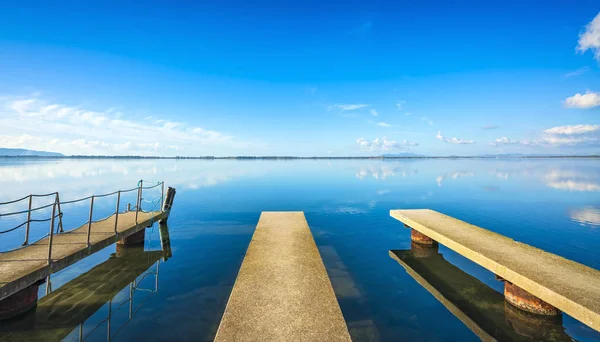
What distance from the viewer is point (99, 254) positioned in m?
12.8

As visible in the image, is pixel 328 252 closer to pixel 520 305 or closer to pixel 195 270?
pixel 195 270

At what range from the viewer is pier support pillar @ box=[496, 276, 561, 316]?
7.38 m

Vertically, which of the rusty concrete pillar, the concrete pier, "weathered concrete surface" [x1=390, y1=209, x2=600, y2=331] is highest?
"weathered concrete surface" [x1=390, y1=209, x2=600, y2=331]

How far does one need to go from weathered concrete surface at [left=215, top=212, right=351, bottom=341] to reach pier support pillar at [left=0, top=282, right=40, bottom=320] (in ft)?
18.5

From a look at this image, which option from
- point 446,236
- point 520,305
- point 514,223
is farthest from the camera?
point 514,223

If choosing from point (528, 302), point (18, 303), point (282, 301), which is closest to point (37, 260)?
point (18, 303)

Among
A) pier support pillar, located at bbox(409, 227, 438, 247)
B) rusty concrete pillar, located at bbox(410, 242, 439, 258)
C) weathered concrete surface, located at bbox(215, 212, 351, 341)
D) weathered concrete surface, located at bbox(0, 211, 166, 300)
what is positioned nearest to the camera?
weathered concrete surface, located at bbox(215, 212, 351, 341)

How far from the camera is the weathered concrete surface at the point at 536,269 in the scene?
19.4ft

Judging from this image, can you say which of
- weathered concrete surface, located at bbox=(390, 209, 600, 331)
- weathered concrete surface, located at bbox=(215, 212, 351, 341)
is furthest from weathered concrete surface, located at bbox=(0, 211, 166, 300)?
weathered concrete surface, located at bbox=(390, 209, 600, 331)

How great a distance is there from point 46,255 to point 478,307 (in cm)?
1276

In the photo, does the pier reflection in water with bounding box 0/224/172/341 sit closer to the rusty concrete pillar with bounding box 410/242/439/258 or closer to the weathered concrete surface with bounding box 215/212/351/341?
the weathered concrete surface with bounding box 215/212/351/341

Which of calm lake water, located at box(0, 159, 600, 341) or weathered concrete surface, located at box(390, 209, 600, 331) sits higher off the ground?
weathered concrete surface, located at box(390, 209, 600, 331)

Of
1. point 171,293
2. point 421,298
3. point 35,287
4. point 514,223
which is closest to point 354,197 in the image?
point 514,223

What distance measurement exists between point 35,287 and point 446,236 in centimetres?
1320
